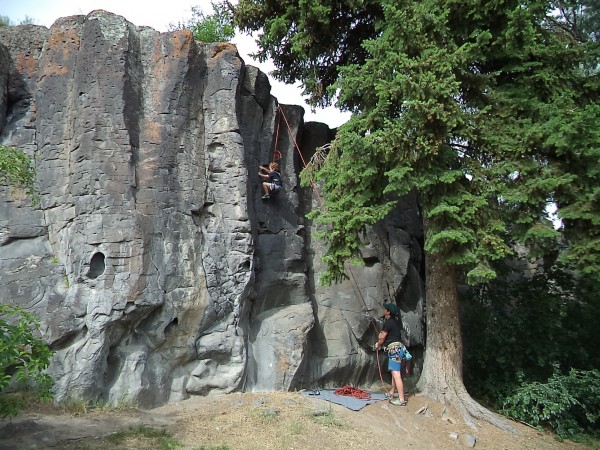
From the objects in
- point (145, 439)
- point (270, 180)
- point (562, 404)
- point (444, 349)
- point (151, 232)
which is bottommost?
point (145, 439)

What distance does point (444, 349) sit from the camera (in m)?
9.59

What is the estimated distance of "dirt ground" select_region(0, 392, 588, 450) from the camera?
6316mm

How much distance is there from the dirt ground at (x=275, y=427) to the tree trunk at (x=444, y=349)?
0.29 meters

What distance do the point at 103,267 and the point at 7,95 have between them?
4.12 m

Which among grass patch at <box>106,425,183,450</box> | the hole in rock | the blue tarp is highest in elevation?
the hole in rock

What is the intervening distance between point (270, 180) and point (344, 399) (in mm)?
4993

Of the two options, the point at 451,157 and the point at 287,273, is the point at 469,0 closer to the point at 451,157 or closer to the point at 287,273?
the point at 451,157

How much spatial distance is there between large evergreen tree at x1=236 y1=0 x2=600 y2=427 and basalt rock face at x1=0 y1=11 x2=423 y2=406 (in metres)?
1.97

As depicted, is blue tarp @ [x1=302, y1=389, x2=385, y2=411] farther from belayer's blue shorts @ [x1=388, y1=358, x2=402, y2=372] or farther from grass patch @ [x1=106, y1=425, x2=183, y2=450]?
grass patch @ [x1=106, y1=425, x2=183, y2=450]

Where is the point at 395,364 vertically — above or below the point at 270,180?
below

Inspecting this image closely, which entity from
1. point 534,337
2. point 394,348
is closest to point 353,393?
point 394,348

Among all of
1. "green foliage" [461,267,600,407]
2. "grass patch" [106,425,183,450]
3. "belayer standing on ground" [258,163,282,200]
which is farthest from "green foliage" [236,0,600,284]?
"grass patch" [106,425,183,450]

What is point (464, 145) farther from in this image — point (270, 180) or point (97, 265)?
point (97, 265)

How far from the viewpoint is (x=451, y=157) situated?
8.49 m
